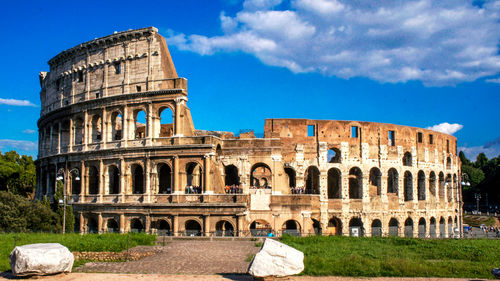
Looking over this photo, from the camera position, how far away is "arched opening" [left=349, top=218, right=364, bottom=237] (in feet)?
113

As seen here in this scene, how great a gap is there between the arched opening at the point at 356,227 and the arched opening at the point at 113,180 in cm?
1813

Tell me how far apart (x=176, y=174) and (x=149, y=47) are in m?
9.63

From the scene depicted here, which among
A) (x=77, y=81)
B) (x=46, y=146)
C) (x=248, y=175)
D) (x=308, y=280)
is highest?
(x=77, y=81)

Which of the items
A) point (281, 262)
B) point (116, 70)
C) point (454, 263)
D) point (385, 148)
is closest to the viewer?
point (281, 262)

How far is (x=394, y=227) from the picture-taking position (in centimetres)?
3638

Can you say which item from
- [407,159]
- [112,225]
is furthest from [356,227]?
[112,225]

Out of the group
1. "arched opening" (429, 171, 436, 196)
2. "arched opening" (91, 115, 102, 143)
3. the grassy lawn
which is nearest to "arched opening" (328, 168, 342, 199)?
"arched opening" (429, 171, 436, 196)

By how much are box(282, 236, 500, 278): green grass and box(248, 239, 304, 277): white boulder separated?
1068mm

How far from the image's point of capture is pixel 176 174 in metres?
31.3

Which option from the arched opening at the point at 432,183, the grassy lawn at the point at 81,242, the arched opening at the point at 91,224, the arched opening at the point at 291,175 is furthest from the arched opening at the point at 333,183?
the arched opening at the point at 91,224

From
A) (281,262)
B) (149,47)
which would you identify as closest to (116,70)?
(149,47)

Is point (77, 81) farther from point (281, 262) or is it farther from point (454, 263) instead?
point (454, 263)

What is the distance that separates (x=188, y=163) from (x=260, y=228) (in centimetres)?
693

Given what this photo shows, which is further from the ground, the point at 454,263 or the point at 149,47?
the point at 149,47
